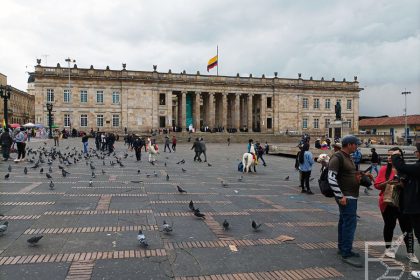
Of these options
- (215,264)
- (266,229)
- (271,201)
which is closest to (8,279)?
(215,264)

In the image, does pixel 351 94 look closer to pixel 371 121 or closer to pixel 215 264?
pixel 371 121

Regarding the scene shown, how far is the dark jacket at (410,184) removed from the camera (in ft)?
14.4

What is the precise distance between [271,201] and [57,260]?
5.85 meters

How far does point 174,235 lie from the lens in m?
5.91

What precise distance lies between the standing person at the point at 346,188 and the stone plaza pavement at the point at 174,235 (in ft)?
0.79

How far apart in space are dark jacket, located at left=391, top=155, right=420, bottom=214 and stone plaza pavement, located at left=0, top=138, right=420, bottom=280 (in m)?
0.88

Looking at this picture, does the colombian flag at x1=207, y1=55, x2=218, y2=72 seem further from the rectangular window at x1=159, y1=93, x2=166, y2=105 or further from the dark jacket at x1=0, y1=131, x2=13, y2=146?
the dark jacket at x1=0, y1=131, x2=13, y2=146

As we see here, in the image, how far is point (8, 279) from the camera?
410cm

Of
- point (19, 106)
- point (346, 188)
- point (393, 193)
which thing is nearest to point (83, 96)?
point (19, 106)

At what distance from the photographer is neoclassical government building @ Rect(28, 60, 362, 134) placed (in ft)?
173

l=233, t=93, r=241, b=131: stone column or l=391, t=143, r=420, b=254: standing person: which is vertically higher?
l=233, t=93, r=241, b=131: stone column

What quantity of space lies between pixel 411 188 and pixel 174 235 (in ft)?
11.9

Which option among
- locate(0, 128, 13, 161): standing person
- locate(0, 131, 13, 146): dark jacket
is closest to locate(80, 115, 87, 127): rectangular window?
locate(0, 128, 13, 161): standing person

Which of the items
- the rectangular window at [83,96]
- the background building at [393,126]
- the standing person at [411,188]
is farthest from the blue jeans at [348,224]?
the background building at [393,126]
